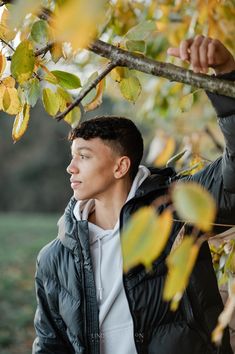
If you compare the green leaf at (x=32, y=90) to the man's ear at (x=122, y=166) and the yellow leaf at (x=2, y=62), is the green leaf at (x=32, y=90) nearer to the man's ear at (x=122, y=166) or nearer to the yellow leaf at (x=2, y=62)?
the yellow leaf at (x=2, y=62)

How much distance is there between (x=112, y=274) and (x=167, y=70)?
51.3 inches

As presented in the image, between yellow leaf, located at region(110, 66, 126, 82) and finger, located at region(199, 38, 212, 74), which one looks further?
yellow leaf, located at region(110, 66, 126, 82)

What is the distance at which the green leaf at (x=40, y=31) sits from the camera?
5.35 feet

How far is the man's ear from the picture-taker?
2.67m

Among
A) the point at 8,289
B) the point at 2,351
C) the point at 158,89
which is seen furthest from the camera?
the point at 8,289

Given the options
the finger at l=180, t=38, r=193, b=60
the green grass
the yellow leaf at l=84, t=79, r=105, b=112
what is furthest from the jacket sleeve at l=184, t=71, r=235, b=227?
the green grass

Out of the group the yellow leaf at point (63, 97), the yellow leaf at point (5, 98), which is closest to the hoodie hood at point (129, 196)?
the yellow leaf at point (63, 97)

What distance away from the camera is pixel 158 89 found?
4.72 meters

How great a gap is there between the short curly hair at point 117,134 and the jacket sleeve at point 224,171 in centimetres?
46

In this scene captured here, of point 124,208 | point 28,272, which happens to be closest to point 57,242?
point 124,208

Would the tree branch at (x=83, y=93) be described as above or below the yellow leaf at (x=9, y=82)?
below

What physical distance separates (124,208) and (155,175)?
22 cm

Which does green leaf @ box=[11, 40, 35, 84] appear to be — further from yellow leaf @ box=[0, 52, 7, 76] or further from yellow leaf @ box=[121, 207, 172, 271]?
yellow leaf @ box=[121, 207, 172, 271]

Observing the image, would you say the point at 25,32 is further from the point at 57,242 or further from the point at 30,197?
the point at 30,197
